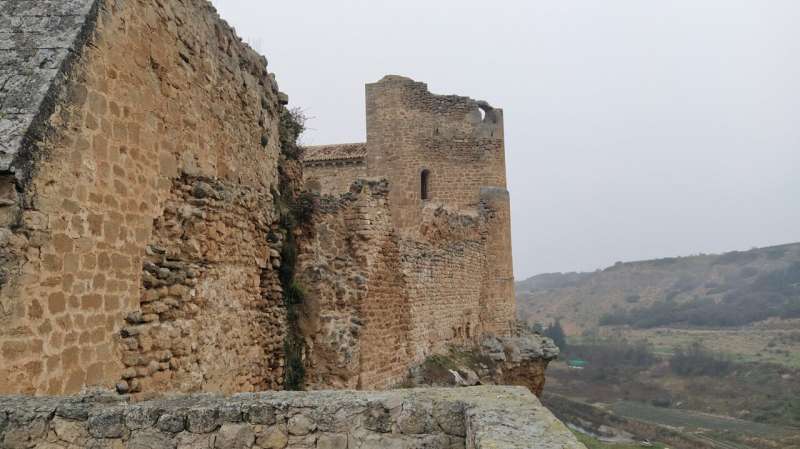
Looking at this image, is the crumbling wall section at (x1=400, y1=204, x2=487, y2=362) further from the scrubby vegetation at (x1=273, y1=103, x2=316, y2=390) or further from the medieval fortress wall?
the scrubby vegetation at (x1=273, y1=103, x2=316, y2=390)

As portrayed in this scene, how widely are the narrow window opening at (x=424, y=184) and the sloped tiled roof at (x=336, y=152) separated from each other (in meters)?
2.16

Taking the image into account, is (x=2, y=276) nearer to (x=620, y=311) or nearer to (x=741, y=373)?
(x=741, y=373)

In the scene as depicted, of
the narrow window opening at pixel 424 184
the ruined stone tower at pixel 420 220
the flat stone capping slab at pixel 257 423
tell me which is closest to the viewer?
the flat stone capping slab at pixel 257 423

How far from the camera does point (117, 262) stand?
462cm

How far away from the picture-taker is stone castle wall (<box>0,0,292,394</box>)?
3713mm

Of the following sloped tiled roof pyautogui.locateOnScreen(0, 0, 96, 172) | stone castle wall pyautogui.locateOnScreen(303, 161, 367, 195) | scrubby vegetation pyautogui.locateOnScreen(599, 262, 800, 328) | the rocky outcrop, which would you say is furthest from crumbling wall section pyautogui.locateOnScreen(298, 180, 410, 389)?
scrubby vegetation pyautogui.locateOnScreen(599, 262, 800, 328)

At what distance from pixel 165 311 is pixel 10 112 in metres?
2.16

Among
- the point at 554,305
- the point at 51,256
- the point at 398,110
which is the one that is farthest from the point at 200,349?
the point at 554,305

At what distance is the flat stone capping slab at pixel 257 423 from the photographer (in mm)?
2889

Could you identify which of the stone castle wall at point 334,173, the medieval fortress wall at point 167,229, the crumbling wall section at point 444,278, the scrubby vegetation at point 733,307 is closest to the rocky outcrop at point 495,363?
the crumbling wall section at point 444,278

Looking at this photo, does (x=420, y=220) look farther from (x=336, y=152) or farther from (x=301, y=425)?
(x=301, y=425)

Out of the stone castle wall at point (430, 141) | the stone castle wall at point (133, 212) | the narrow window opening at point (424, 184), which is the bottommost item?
the stone castle wall at point (133, 212)

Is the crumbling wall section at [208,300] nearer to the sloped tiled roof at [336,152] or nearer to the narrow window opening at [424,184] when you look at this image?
the narrow window opening at [424,184]

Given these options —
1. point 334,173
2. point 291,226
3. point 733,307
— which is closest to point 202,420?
point 291,226
